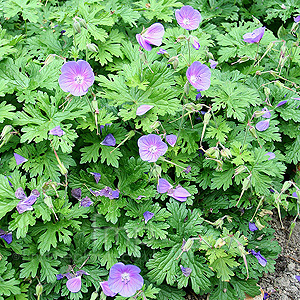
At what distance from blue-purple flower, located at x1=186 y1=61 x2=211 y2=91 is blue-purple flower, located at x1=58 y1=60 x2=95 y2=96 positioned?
1.90 feet

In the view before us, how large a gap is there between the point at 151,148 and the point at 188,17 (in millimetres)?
899

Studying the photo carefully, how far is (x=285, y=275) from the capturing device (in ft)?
7.72

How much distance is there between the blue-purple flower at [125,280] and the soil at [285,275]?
63cm

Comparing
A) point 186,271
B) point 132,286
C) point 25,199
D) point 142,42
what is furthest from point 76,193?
point 142,42

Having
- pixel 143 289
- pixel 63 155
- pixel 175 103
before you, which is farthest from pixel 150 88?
pixel 143 289

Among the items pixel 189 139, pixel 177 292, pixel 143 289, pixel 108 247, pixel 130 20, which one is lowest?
pixel 177 292

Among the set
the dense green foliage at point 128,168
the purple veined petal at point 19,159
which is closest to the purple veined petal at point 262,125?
the dense green foliage at point 128,168

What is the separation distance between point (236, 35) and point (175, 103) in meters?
1.05

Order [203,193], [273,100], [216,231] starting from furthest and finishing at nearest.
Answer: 1. [273,100]
2. [203,193]
3. [216,231]

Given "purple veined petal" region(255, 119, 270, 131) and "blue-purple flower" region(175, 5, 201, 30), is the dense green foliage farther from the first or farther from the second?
"blue-purple flower" region(175, 5, 201, 30)

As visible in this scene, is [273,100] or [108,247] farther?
[273,100]

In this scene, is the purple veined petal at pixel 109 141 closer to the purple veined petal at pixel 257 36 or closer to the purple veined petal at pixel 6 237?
the purple veined petal at pixel 6 237

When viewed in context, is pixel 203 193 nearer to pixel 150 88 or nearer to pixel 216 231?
pixel 216 231

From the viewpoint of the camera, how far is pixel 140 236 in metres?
1.90
